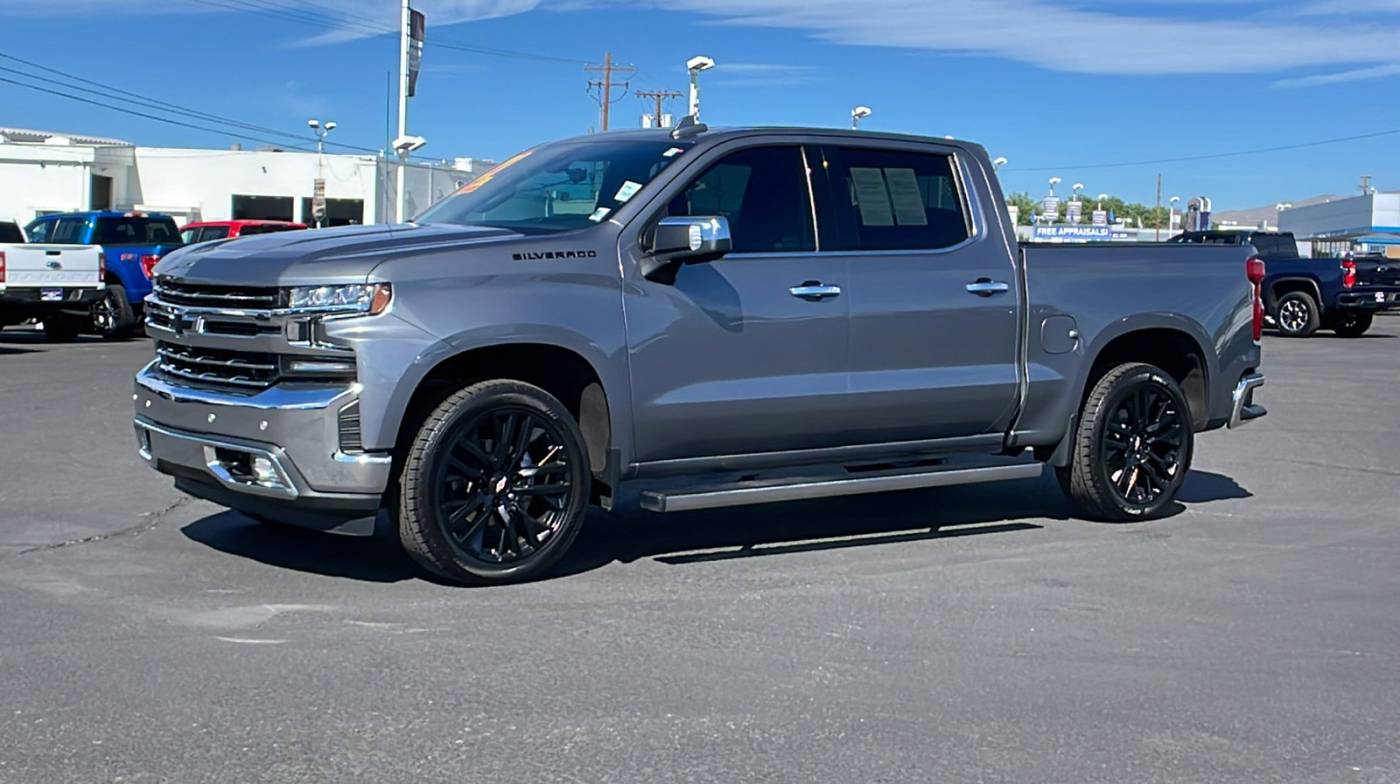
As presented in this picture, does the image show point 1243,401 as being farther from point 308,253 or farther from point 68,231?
point 68,231

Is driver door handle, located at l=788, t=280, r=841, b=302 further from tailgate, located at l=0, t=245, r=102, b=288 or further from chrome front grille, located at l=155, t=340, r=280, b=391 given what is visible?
tailgate, located at l=0, t=245, r=102, b=288

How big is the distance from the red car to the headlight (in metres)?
20.2

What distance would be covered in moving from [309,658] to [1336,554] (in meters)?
5.13

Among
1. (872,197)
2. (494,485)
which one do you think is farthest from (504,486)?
(872,197)

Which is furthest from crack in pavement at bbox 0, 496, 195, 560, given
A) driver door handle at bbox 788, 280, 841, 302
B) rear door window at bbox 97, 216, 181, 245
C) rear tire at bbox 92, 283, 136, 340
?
rear door window at bbox 97, 216, 181, 245

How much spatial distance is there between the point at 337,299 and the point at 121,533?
2325mm

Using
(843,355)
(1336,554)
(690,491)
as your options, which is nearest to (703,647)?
(690,491)

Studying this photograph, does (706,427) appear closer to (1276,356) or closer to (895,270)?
(895,270)

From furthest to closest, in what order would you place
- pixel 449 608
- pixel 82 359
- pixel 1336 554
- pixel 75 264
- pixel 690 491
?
pixel 75 264 → pixel 82 359 → pixel 1336 554 → pixel 690 491 → pixel 449 608

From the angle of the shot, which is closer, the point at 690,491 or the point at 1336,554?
the point at 690,491

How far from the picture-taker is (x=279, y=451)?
621 centimetres

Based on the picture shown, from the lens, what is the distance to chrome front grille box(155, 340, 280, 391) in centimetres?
635

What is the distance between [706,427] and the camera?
709cm

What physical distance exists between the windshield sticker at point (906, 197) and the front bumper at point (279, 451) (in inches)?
116
